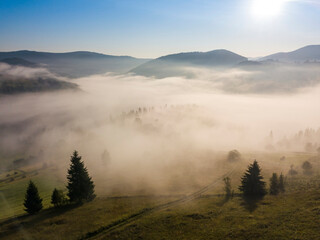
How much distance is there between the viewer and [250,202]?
7438 centimetres

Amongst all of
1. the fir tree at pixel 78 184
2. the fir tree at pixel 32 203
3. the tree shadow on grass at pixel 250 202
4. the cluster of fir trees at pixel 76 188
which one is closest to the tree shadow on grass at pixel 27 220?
the fir tree at pixel 32 203

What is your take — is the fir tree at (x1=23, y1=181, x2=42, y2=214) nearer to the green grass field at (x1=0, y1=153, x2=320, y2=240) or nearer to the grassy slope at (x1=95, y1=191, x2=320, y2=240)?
the green grass field at (x1=0, y1=153, x2=320, y2=240)

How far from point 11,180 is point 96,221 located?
158400mm

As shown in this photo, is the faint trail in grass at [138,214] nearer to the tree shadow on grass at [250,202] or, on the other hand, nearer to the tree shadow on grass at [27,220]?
the tree shadow on grass at [27,220]

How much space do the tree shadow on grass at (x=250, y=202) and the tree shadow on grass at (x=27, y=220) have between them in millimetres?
57884

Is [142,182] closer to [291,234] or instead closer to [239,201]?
[239,201]

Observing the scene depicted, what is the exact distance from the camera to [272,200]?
73.8 metres

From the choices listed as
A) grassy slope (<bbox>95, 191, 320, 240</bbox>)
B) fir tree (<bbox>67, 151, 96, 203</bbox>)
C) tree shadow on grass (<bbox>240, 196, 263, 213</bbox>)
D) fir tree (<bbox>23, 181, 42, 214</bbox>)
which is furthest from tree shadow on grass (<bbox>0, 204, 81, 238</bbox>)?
tree shadow on grass (<bbox>240, 196, 263, 213</bbox>)

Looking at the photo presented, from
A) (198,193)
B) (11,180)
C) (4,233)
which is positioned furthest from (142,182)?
(11,180)

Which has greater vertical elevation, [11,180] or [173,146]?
[173,146]

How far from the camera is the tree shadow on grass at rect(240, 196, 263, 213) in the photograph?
68.8 meters

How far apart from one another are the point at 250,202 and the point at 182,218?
1038 inches

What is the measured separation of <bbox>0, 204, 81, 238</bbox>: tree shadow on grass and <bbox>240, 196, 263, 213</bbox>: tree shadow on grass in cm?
5788

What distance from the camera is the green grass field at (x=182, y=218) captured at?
5500 centimetres
